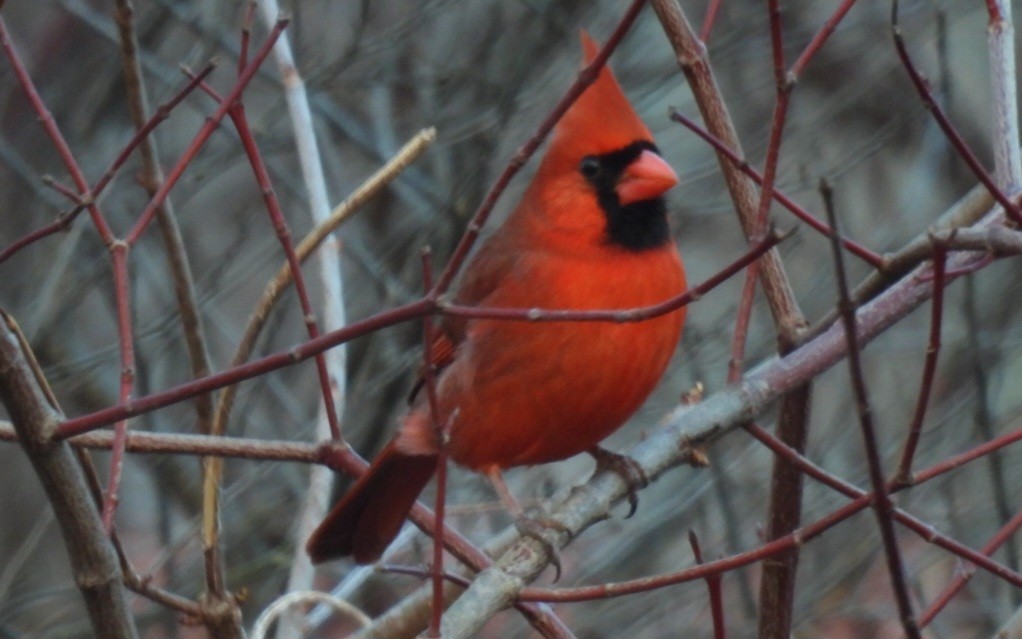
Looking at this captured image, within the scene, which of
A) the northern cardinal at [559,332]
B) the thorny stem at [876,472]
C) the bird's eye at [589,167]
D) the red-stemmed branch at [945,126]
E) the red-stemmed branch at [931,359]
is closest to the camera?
the thorny stem at [876,472]

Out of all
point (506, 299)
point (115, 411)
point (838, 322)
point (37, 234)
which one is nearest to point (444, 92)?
point (506, 299)

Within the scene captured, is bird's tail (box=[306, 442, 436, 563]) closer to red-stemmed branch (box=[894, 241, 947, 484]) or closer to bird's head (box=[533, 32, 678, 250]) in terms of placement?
bird's head (box=[533, 32, 678, 250])

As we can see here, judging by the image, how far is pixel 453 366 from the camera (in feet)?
8.96

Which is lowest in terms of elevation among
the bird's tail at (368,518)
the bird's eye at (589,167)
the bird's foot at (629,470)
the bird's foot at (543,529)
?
the bird's foot at (543,529)

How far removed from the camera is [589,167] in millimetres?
2648

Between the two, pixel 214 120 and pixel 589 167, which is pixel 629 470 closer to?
pixel 589 167

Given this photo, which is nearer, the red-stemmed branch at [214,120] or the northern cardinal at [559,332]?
the red-stemmed branch at [214,120]

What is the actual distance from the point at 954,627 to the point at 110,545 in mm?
3866

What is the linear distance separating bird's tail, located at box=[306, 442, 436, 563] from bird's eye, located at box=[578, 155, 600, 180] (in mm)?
602

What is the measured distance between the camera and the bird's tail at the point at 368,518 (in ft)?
8.85

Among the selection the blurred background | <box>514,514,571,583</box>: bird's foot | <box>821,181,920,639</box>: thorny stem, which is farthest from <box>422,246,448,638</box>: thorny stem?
the blurred background

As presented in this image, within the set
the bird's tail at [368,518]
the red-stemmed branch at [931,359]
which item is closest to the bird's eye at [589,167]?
the bird's tail at [368,518]

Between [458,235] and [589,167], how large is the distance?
192 cm

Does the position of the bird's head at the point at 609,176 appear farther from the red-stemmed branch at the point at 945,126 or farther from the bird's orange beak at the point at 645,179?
the red-stemmed branch at the point at 945,126
